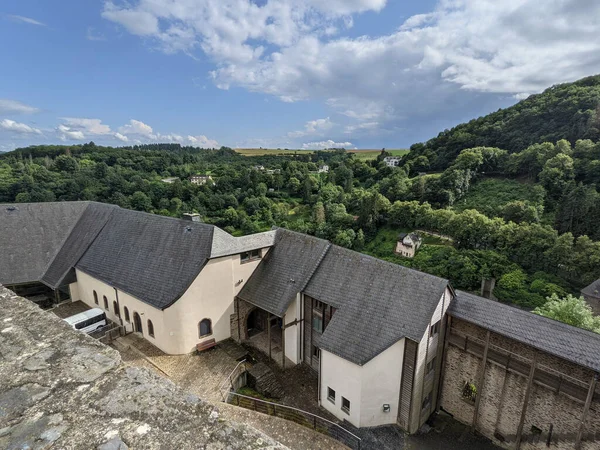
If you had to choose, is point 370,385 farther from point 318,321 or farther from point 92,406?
point 92,406

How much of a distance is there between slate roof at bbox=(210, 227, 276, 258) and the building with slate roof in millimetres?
77

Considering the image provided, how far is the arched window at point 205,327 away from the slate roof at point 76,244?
12806mm

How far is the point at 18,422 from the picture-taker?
7.96ft

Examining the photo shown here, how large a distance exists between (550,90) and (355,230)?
290 ft

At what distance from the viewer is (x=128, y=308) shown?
796 inches

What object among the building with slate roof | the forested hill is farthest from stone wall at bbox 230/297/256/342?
the forested hill

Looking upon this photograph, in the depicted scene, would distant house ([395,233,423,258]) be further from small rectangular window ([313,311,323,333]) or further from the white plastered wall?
the white plastered wall

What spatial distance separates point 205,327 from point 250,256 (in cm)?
514

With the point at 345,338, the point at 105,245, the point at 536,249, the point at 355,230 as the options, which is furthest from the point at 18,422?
the point at 355,230

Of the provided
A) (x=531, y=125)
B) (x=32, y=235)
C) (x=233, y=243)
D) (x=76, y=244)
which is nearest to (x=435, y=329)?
(x=233, y=243)

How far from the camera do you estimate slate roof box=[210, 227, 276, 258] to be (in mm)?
18531

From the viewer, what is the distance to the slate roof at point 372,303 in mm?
13750

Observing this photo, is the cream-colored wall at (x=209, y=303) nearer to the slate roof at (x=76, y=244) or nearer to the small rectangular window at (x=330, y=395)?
the small rectangular window at (x=330, y=395)

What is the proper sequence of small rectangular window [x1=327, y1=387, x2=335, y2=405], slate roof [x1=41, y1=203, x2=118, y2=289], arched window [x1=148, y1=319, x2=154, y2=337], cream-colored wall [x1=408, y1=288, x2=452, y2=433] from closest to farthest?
1. cream-colored wall [x1=408, y1=288, x2=452, y2=433]
2. small rectangular window [x1=327, y1=387, x2=335, y2=405]
3. arched window [x1=148, y1=319, x2=154, y2=337]
4. slate roof [x1=41, y1=203, x2=118, y2=289]
